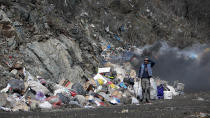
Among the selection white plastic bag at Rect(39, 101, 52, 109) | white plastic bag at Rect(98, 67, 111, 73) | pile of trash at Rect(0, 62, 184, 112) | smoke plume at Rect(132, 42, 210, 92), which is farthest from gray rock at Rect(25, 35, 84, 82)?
smoke plume at Rect(132, 42, 210, 92)

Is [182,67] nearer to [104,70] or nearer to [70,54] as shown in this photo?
[104,70]

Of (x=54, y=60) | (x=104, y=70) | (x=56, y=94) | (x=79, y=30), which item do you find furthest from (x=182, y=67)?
(x=56, y=94)

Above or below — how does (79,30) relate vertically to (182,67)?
above

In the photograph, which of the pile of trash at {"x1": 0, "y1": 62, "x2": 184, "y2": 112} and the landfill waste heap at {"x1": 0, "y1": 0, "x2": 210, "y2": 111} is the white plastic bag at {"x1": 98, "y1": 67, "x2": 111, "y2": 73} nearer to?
the landfill waste heap at {"x1": 0, "y1": 0, "x2": 210, "y2": 111}

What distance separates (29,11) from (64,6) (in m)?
4.56

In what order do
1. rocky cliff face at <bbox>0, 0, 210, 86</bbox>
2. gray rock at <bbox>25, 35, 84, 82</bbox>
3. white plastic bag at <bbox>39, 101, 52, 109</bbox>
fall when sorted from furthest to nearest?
rocky cliff face at <bbox>0, 0, 210, 86</bbox> < gray rock at <bbox>25, 35, 84, 82</bbox> < white plastic bag at <bbox>39, 101, 52, 109</bbox>

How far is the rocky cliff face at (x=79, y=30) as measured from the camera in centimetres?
1045

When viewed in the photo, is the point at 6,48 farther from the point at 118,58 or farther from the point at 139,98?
the point at 118,58

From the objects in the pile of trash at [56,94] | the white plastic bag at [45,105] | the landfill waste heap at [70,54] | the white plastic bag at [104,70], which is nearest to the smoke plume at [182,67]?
the landfill waste heap at [70,54]

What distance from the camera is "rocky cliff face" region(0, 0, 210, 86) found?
10445 mm

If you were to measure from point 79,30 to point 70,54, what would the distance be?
3.51 m

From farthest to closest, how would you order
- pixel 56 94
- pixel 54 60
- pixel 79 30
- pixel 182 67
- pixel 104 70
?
pixel 182 67
pixel 79 30
pixel 104 70
pixel 54 60
pixel 56 94

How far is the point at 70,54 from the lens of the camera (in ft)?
39.4

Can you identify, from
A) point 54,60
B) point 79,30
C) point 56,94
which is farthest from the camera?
point 79,30
